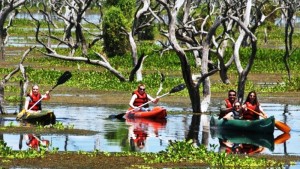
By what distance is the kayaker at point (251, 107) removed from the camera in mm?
27422

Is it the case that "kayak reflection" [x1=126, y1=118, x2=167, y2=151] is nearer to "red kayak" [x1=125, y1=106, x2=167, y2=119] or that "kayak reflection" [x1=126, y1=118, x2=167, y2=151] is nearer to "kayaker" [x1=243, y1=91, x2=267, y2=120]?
"red kayak" [x1=125, y1=106, x2=167, y2=119]

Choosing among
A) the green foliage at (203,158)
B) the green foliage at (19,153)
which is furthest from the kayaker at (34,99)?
the green foliage at (203,158)

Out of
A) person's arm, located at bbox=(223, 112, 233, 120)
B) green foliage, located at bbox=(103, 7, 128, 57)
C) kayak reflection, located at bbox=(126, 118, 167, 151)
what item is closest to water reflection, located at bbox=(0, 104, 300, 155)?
kayak reflection, located at bbox=(126, 118, 167, 151)

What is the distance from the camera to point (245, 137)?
26328mm

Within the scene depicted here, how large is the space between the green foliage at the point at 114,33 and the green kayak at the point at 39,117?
24.7m

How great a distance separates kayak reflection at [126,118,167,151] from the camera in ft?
79.9

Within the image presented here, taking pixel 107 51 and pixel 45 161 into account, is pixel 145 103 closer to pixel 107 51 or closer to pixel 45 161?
pixel 45 161

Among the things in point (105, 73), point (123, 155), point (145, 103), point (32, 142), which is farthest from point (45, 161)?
point (105, 73)

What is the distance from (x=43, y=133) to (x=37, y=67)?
81.0ft

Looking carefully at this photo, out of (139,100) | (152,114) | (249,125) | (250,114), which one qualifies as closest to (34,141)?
(249,125)

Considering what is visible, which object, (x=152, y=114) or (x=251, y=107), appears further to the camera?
(x=152, y=114)

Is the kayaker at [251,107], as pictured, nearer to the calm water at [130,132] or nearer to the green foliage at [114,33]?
the calm water at [130,132]

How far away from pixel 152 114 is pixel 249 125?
4.61m

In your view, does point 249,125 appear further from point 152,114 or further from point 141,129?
point 152,114
